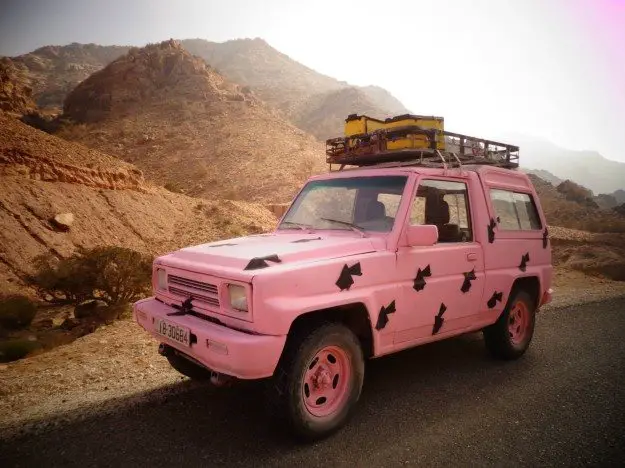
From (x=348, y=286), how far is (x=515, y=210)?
2895 mm

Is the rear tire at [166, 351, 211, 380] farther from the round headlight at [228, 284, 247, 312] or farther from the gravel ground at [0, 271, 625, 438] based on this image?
the round headlight at [228, 284, 247, 312]

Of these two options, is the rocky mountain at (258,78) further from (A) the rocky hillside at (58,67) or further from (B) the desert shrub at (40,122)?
(B) the desert shrub at (40,122)

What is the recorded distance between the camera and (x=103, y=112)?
1331 inches

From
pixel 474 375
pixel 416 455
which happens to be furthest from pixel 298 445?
pixel 474 375

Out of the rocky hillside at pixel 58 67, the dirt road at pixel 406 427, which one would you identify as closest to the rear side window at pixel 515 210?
the dirt road at pixel 406 427

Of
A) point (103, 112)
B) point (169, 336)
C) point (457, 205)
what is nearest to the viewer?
point (169, 336)

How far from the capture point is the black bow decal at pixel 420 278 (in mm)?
3283

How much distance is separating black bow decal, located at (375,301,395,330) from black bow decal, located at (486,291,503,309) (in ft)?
4.88

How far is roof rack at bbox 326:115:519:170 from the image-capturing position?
3869mm

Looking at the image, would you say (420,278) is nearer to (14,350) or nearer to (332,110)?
(14,350)

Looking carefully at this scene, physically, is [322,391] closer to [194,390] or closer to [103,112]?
[194,390]

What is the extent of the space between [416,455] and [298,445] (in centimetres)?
83

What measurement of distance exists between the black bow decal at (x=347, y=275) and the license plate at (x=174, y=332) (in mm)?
1121

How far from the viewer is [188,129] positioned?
30.2m
